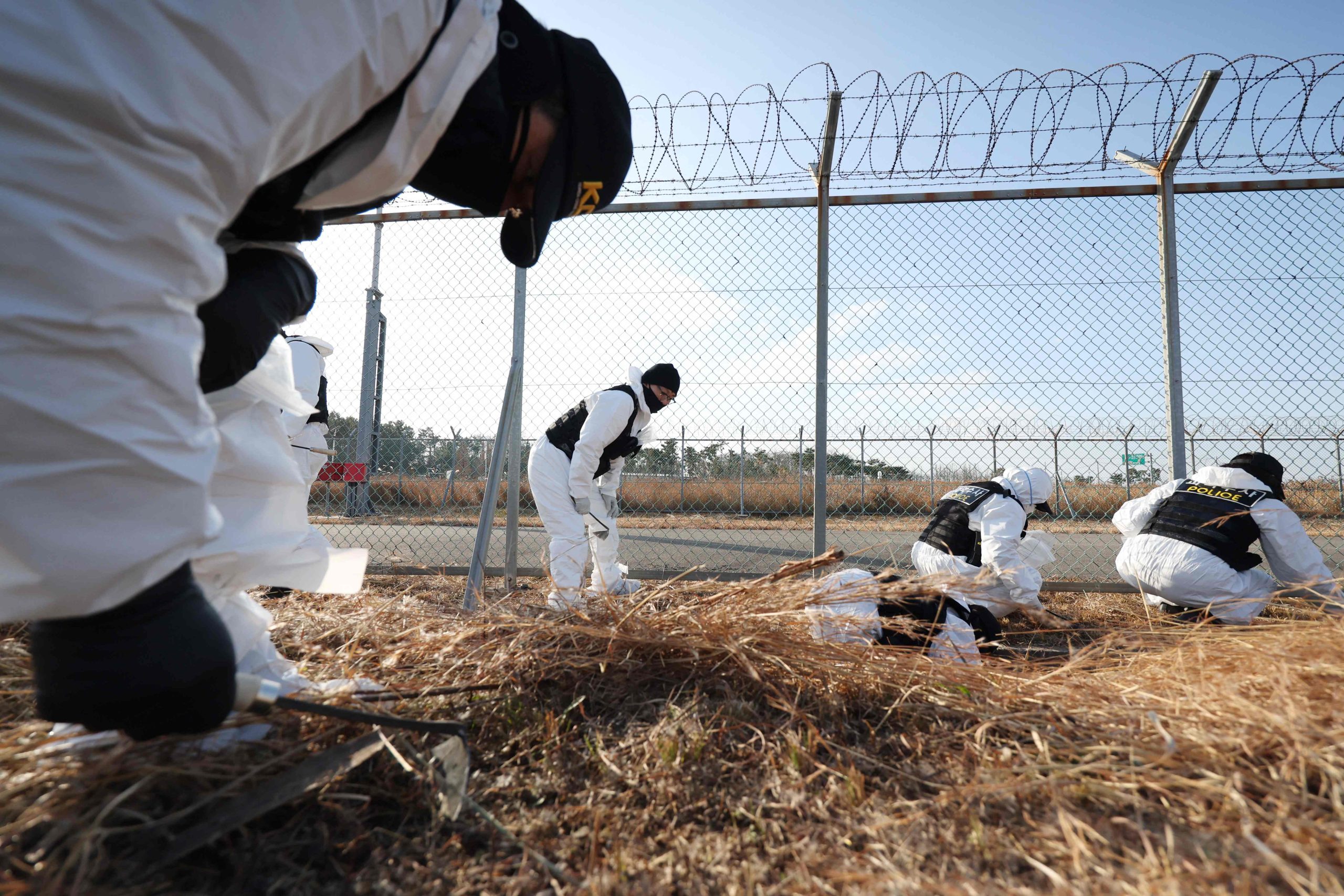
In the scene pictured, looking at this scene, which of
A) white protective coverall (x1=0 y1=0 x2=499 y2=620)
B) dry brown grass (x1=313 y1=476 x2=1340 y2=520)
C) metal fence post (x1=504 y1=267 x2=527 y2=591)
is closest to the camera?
white protective coverall (x1=0 y1=0 x2=499 y2=620)

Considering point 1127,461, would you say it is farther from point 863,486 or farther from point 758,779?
point 758,779

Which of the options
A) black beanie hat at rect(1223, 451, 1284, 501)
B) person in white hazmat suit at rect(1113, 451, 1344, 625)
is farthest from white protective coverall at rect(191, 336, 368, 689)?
black beanie hat at rect(1223, 451, 1284, 501)

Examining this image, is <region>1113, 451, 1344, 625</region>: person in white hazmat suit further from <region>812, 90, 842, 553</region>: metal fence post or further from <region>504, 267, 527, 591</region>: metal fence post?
<region>504, 267, 527, 591</region>: metal fence post

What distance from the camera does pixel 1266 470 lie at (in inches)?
161

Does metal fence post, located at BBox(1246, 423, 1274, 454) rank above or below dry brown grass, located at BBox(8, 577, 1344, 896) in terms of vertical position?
above

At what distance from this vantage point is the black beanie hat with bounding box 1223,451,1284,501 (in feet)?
13.4

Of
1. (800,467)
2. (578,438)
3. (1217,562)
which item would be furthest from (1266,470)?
(578,438)

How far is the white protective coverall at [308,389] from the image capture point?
3.89 metres

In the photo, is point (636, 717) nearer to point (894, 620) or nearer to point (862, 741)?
point (862, 741)

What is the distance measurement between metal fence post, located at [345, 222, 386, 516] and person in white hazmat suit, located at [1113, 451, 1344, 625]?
239 inches

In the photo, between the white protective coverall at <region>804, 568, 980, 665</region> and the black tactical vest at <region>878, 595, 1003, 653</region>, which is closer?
the white protective coverall at <region>804, 568, 980, 665</region>

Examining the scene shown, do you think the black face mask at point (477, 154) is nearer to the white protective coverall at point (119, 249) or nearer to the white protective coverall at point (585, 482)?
the white protective coverall at point (119, 249)

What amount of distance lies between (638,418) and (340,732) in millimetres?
3855

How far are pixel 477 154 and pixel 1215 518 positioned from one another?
4914 mm
